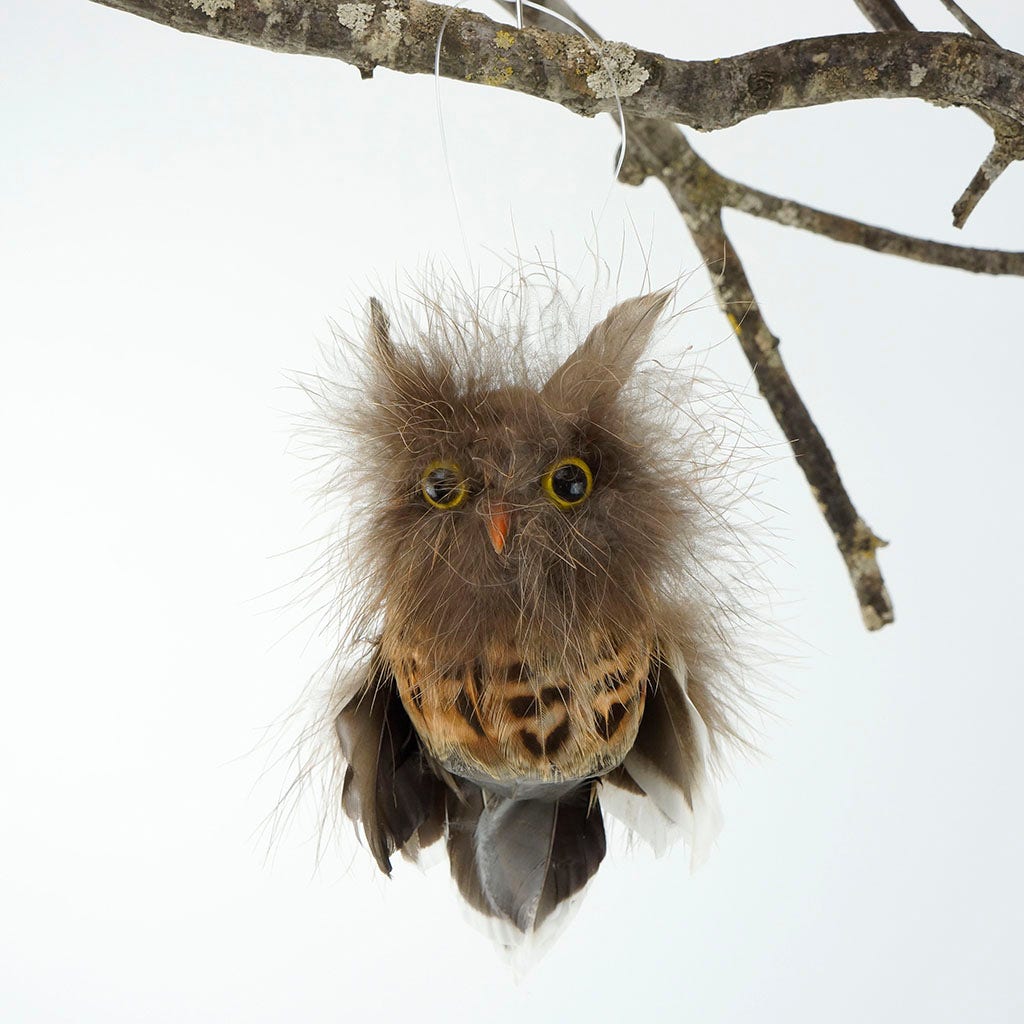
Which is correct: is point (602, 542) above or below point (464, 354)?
below

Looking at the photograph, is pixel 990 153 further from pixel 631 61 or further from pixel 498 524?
pixel 498 524

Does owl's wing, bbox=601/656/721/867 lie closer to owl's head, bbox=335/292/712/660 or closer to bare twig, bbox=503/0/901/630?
owl's head, bbox=335/292/712/660

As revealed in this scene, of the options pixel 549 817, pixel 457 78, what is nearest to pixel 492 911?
pixel 549 817

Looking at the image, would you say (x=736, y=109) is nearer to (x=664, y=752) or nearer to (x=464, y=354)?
(x=464, y=354)

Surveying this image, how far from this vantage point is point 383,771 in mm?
742

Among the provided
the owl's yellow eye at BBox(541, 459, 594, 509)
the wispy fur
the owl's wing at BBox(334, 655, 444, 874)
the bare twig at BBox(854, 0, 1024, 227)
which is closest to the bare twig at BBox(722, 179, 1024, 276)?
the bare twig at BBox(854, 0, 1024, 227)

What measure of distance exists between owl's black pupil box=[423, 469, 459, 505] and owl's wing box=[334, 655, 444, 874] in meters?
0.13

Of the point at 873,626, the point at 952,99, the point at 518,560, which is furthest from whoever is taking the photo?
the point at 873,626

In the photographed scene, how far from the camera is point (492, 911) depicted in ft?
2.49

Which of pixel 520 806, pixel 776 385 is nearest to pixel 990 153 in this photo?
pixel 776 385

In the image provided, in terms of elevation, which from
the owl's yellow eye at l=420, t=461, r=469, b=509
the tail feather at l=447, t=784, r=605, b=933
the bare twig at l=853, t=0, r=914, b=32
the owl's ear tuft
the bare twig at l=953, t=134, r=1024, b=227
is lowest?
the tail feather at l=447, t=784, r=605, b=933

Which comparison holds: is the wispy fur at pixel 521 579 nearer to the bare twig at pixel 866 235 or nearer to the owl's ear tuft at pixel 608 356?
the owl's ear tuft at pixel 608 356

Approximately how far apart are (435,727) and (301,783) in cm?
18

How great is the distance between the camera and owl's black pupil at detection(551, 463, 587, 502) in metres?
0.65
